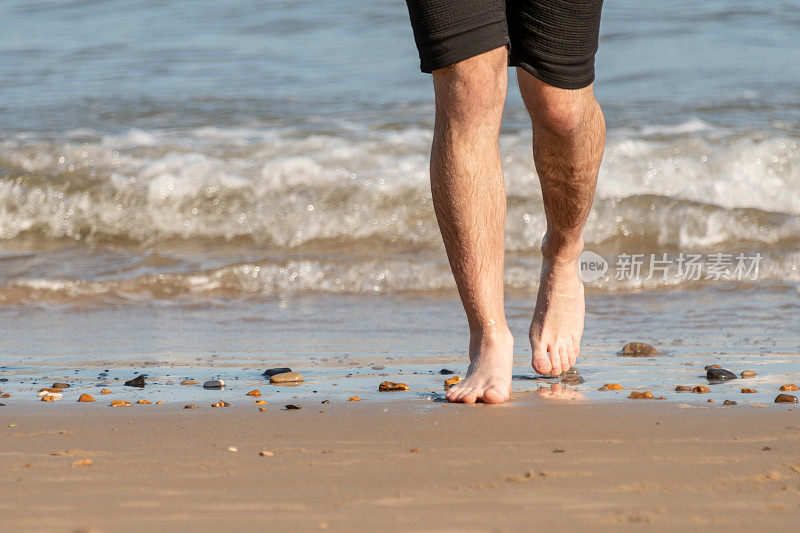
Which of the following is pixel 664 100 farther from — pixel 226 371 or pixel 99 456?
pixel 99 456

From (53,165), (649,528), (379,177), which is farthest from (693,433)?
(53,165)

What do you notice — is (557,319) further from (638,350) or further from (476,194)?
(476,194)

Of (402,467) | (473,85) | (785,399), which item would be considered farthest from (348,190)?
(402,467)

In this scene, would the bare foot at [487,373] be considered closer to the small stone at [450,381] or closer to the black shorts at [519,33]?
the small stone at [450,381]

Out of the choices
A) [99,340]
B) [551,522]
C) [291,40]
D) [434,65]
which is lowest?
[99,340]

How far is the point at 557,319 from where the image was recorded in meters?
2.77

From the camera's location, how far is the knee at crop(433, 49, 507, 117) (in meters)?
2.19

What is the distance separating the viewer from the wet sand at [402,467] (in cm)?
131

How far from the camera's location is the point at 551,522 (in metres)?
1.28

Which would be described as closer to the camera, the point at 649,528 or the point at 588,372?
the point at 649,528

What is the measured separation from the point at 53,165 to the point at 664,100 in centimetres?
473

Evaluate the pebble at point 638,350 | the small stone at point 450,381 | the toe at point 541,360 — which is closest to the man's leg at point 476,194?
the small stone at point 450,381

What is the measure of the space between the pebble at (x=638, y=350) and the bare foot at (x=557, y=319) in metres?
0.29

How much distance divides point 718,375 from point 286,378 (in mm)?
1163
